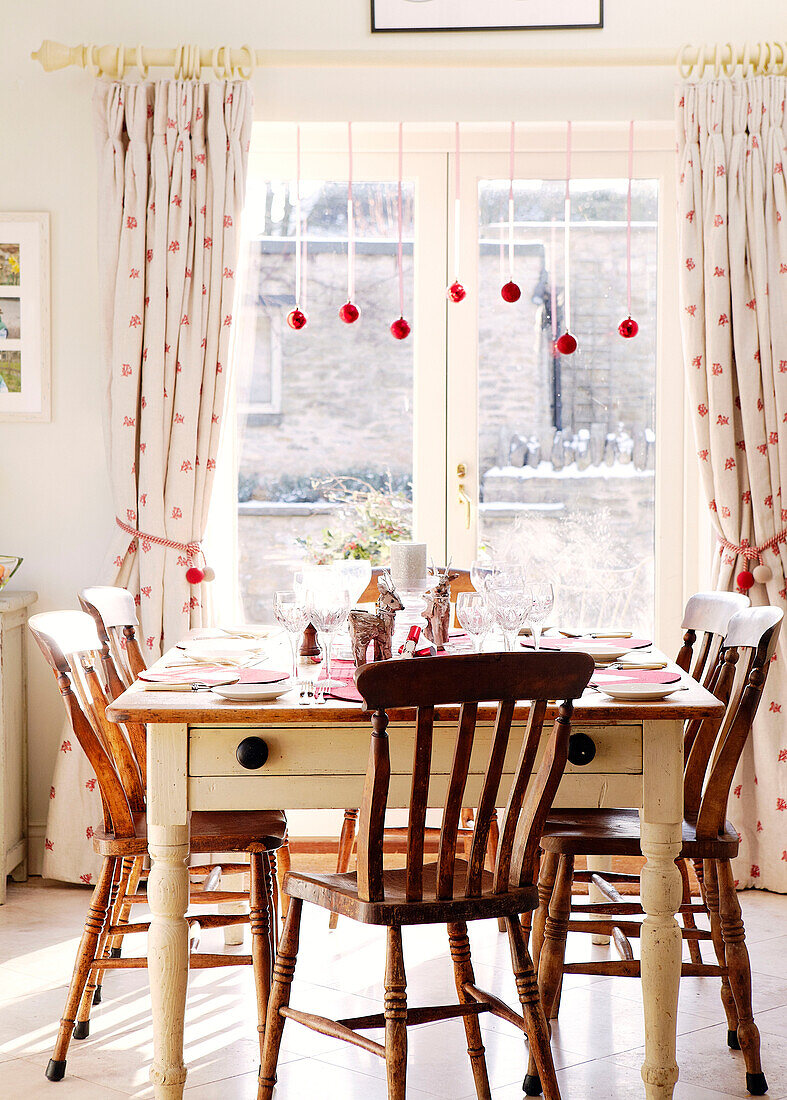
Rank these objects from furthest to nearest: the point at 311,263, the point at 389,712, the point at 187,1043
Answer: the point at 311,263 → the point at 187,1043 → the point at 389,712

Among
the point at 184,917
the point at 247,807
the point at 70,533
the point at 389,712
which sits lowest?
the point at 184,917

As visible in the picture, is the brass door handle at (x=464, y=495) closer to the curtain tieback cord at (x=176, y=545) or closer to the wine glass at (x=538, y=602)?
the curtain tieback cord at (x=176, y=545)

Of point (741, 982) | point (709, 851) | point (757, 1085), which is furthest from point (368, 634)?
point (757, 1085)

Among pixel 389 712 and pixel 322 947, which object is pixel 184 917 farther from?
pixel 322 947

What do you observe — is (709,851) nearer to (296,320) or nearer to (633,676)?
(633,676)

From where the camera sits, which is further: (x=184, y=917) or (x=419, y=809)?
(x=184, y=917)

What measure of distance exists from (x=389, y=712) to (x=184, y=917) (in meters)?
0.53

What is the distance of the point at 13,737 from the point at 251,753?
5.66 feet

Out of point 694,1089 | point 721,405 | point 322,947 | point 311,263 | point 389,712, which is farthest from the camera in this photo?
point 311,263

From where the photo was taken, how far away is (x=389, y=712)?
6.70 feet

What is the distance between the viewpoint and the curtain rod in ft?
11.4

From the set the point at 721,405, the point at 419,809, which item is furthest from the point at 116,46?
the point at 419,809

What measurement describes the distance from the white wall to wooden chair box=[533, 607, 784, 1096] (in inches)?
73.9

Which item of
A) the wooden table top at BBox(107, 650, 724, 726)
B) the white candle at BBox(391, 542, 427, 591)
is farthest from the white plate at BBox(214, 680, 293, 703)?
the white candle at BBox(391, 542, 427, 591)
